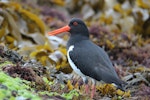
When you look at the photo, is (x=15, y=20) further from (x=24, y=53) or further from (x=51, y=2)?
(x=51, y=2)

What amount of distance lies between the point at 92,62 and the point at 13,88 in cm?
132

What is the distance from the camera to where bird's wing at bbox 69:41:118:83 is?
642cm

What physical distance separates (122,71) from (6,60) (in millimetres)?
2511

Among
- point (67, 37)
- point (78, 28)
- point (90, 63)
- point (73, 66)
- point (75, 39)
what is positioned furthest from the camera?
point (67, 37)

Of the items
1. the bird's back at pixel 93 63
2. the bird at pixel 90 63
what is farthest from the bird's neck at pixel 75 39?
the bird's back at pixel 93 63

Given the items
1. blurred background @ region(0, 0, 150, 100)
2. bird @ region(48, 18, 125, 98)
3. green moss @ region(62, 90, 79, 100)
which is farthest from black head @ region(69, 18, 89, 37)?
green moss @ region(62, 90, 79, 100)

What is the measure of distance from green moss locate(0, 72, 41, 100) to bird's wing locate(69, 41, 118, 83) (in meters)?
0.82

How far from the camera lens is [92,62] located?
6.56 meters

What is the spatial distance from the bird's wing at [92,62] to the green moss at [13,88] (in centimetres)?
82

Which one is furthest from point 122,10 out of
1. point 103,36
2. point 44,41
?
point 44,41

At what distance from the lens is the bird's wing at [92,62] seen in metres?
6.42

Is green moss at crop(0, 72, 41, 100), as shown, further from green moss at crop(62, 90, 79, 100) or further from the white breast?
the white breast

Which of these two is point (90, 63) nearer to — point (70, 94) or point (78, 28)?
point (70, 94)

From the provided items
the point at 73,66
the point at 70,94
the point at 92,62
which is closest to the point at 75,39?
the point at 73,66
